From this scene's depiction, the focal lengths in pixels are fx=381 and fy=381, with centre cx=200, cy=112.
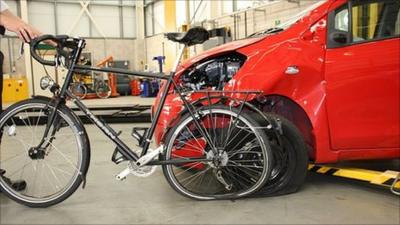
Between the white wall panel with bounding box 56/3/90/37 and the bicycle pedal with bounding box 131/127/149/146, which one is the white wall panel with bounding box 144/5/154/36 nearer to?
the white wall panel with bounding box 56/3/90/37

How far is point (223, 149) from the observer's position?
2436 millimetres

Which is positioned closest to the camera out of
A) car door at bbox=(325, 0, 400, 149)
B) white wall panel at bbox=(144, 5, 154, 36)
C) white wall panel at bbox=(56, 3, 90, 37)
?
car door at bbox=(325, 0, 400, 149)

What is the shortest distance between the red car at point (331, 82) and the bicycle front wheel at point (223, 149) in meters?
0.14

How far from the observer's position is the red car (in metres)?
2.41

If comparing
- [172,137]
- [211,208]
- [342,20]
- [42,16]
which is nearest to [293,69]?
[342,20]

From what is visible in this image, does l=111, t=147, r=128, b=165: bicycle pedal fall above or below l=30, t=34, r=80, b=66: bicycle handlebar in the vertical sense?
below

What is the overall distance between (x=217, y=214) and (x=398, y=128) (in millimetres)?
1282

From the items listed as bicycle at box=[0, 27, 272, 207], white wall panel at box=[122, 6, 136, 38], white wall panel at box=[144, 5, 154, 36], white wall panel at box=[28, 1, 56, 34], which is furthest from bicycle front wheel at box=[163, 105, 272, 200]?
white wall panel at box=[122, 6, 136, 38]

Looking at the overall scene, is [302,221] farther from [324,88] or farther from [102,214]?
[102,214]

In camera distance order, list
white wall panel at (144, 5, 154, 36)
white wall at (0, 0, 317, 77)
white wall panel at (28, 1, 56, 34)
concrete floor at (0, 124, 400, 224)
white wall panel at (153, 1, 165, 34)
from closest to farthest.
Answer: concrete floor at (0, 124, 400, 224)
white wall at (0, 0, 317, 77)
white wall panel at (28, 1, 56, 34)
white wall panel at (153, 1, 165, 34)
white wall panel at (144, 5, 154, 36)

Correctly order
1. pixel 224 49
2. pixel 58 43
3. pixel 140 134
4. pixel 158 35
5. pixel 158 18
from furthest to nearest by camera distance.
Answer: pixel 158 18
pixel 158 35
pixel 224 49
pixel 140 134
pixel 58 43

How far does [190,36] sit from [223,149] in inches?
29.4

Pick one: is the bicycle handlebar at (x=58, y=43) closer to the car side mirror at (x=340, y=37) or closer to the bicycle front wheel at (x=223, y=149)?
the bicycle front wheel at (x=223, y=149)

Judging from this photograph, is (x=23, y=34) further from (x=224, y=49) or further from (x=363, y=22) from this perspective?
(x=363, y=22)
